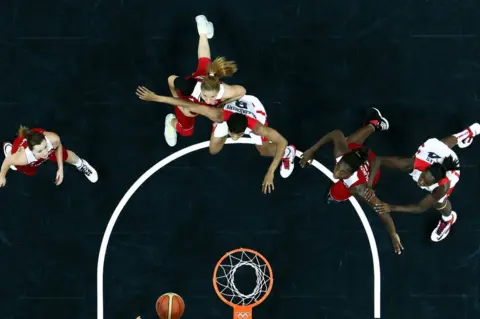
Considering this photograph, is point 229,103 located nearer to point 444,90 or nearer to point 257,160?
point 257,160

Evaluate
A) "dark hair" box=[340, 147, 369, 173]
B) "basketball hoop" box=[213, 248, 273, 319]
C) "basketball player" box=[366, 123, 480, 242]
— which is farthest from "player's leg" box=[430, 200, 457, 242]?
"basketball hoop" box=[213, 248, 273, 319]

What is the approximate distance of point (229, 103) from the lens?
8422 millimetres

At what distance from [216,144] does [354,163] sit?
6.46 feet

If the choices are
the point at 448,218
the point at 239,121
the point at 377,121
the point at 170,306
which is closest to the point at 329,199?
the point at 377,121

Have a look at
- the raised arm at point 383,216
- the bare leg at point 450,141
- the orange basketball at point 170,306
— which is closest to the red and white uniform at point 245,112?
the raised arm at point 383,216

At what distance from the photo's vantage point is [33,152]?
8.36 meters

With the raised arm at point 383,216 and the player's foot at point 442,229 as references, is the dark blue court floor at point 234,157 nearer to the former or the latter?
the player's foot at point 442,229

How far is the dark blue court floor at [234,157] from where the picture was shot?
955cm

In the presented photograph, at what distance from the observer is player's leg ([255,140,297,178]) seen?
9.02m

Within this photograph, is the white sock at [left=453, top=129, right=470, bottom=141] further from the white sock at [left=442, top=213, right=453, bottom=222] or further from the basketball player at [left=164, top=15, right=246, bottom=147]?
the basketball player at [left=164, top=15, right=246, bottom=147]

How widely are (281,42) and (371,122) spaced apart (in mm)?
1780

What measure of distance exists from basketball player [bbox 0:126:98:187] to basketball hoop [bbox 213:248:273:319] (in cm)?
264

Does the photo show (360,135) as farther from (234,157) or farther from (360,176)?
(234,157)

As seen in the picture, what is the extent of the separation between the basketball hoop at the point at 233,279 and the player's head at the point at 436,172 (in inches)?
102
